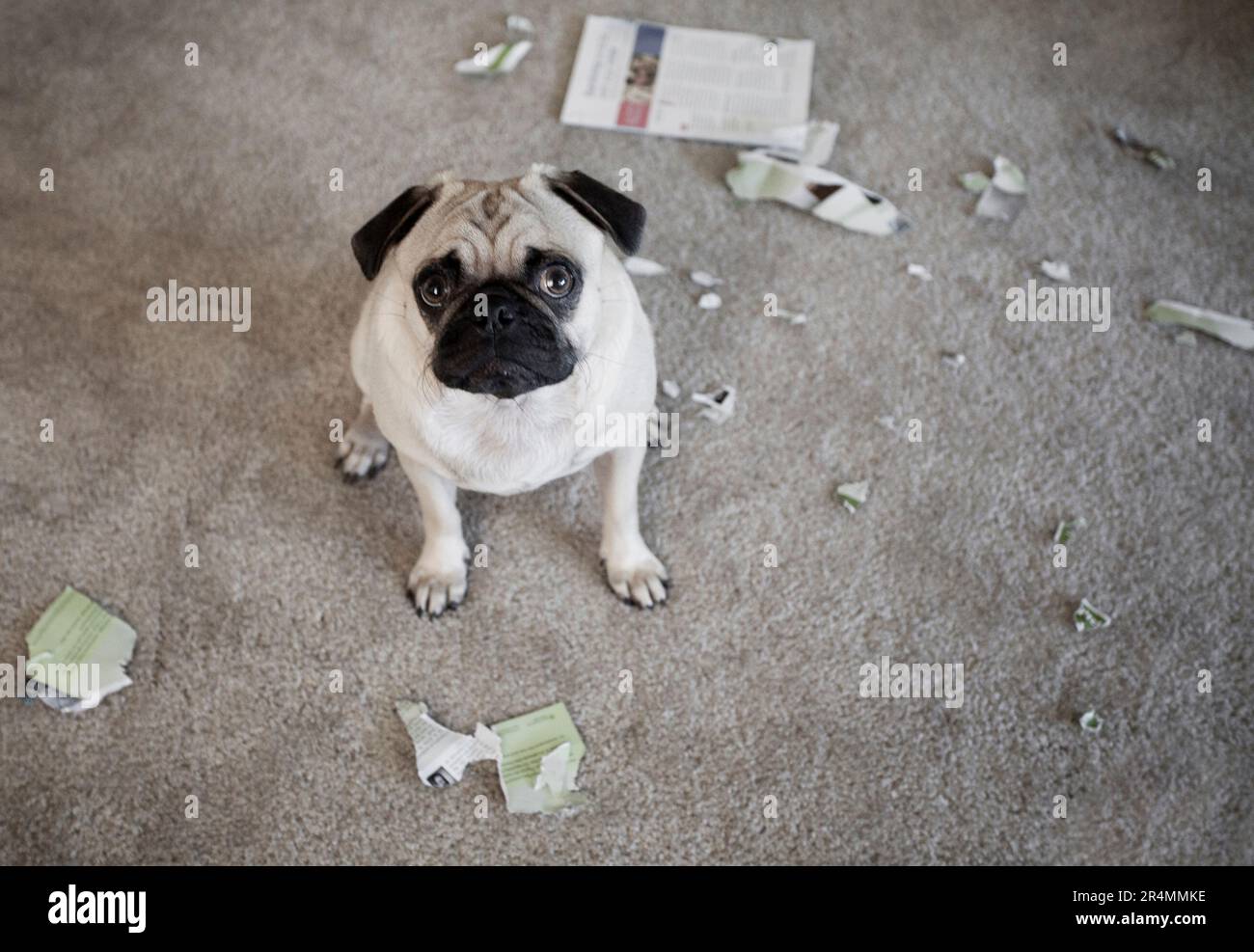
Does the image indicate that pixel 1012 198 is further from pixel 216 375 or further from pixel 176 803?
pixel 176 803

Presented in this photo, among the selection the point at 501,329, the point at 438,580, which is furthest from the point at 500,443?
the point at 438,580

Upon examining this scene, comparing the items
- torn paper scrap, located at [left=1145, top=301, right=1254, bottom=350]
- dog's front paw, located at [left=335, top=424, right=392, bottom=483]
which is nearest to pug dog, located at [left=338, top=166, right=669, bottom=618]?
dog's front paw, located at [left=335, top=424, right=392, bottom=483]

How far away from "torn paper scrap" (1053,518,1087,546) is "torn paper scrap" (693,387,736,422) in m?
0.63

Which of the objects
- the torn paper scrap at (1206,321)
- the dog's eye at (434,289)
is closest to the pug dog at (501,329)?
the dog's eye at (434,289)

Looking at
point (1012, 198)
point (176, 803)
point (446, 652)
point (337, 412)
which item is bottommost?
point (176, 803)

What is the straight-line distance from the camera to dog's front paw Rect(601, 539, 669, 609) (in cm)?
172

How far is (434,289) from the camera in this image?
1.34m

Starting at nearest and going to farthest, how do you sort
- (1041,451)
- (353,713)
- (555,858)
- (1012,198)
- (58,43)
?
(555,858), (353,713), (1041,451), (1012,198), (58,43)

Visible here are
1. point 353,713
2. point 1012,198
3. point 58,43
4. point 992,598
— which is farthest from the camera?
point 58,43

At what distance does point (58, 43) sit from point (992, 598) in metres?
2.51

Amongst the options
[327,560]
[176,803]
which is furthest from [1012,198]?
[176,803]

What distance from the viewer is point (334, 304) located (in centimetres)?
206

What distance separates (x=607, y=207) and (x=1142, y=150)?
5.08ft

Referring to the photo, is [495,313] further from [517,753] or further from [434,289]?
[517,753]
